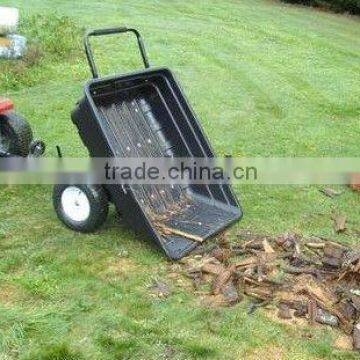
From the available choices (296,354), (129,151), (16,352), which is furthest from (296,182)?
(16,352)

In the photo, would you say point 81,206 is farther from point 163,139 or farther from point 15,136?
point 15,136

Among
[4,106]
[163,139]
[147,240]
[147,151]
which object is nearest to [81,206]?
[147,240]

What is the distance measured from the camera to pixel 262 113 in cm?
810

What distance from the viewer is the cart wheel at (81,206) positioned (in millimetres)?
4461

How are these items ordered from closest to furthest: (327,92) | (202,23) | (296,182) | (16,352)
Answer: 1. (16,352)
2. (296,182)
3. (327,92)
4. (202,23)

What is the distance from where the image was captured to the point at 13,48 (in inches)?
352

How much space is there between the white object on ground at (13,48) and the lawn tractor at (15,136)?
3.74 meters

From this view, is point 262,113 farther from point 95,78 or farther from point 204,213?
point 95,78

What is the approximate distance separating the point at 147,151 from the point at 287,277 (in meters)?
1.58

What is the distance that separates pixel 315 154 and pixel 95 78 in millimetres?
3234

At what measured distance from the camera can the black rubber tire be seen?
212 inches

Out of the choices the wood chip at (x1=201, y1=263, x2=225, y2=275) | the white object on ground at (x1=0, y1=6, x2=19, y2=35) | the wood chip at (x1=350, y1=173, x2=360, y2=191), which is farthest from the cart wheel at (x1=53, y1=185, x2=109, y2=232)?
the white object on ground at (x1=0, y1=6, x2=19, y2=35)

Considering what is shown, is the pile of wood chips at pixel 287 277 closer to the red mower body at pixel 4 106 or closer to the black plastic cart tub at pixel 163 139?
the black plastic cart tub at pixel 163 139

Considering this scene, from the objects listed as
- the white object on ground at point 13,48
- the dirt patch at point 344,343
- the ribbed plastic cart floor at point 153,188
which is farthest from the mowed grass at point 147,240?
the white object on ground at point 13,48
